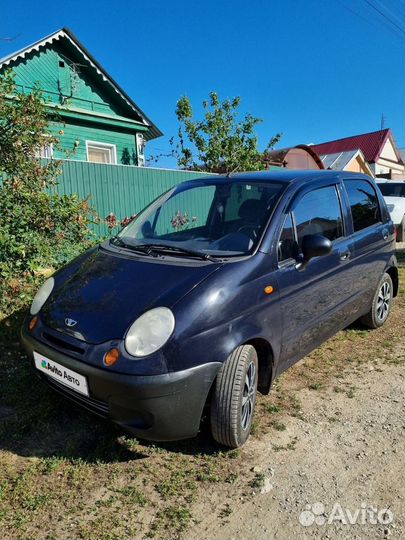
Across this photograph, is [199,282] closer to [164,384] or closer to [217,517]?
[164,384]

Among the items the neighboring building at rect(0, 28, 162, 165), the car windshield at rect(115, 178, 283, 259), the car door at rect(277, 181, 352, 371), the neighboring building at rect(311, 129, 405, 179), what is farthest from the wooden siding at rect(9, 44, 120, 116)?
the neighboring building at rect(311, 129, 405, 179)

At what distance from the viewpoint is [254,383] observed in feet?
8.75

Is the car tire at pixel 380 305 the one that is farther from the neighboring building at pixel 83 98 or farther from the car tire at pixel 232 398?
the neighboring building at pixel 83 98

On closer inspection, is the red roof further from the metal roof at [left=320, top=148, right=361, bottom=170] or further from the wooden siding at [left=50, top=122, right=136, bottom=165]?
the wooden siding at [left=50, top=122, right=136, bottom=165]

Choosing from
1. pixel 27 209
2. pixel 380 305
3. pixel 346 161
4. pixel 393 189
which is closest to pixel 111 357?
pixel 27 209

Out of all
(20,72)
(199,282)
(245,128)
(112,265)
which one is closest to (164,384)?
(199,282)

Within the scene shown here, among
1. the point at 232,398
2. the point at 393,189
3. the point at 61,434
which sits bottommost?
the point at 61,434

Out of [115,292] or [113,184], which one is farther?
[113,184]

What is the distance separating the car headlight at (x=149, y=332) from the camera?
7.29 ft

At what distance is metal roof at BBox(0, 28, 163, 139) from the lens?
10.1 meters

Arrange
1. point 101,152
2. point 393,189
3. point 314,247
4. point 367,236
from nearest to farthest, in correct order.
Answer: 1. point 314,247
2. point 367,236
3. point 393,189
4. point 101,152

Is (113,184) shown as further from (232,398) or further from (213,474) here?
(213,474)

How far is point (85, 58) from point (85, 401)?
1158 centimetres

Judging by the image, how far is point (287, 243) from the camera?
2.99 m
